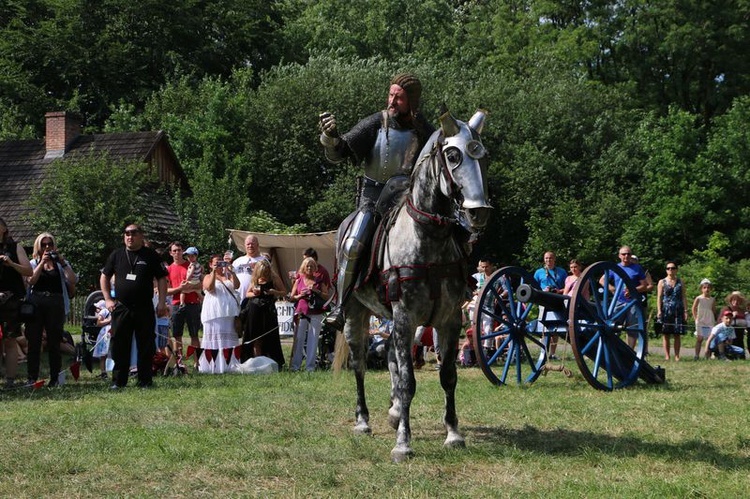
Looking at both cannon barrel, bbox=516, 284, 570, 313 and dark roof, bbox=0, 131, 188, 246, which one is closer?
cannon barrel, bbox=516, 284, 570, 313

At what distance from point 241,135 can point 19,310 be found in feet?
98.9

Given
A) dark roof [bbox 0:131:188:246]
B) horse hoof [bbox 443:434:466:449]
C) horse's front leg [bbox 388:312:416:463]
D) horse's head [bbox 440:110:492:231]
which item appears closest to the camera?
horse's head [bbox 440:110:492:231]

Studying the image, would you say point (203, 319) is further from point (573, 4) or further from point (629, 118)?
point (573, 4)

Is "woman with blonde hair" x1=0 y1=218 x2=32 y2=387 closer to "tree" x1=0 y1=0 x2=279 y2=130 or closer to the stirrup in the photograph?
the stirrup

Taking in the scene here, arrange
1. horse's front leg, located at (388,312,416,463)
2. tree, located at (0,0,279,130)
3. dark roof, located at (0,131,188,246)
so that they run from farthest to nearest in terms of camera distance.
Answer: tree, located at (0,0,279,130), dark roof, located at (0,131,188,246), horse's front leg, located at (388,312,416,463)

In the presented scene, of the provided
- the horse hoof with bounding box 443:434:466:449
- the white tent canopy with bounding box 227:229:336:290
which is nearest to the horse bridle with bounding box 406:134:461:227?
the horse hoof with bounding box 443:434:466:449

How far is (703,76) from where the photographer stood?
137 ft

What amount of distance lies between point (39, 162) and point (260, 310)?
23.1 m

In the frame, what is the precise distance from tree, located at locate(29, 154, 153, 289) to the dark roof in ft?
14.3

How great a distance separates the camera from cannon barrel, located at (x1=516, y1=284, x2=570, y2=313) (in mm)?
10961

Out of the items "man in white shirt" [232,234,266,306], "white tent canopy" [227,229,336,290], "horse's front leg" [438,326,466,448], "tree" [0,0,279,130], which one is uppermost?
"tree" [0,0,279,130]

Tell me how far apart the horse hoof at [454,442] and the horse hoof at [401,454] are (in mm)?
473

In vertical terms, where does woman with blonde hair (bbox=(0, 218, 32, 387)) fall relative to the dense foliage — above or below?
below

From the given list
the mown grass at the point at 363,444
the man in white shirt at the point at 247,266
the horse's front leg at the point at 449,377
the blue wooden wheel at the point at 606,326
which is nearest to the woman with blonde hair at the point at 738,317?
the mown grass at the point at 363,444
